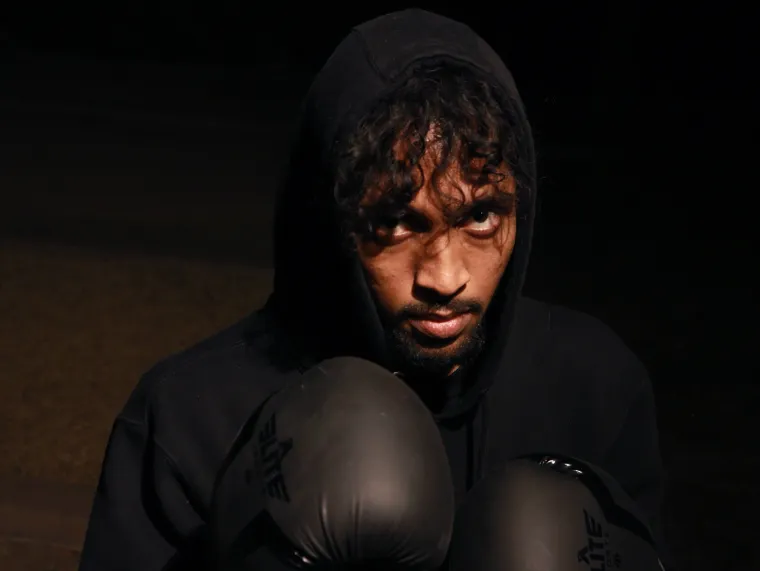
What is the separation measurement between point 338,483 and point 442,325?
234 millimetres

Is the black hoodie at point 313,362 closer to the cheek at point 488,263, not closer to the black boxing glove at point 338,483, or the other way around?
the cheek at point 488,263

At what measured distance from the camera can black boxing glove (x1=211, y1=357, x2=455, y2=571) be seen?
2.99ft

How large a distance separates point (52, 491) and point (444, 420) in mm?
1331

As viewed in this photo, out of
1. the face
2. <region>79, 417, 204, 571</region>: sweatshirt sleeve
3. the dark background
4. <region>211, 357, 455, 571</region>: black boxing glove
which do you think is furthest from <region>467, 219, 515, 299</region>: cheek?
the dark background

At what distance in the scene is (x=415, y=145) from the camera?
1.05m

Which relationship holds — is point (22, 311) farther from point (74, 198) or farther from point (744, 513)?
point (744, 513)

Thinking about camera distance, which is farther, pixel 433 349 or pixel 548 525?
pixel 433 349

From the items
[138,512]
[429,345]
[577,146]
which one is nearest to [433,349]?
[429,345]

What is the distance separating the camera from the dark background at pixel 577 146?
276 cm

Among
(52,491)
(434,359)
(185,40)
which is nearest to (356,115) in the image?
(434,359)

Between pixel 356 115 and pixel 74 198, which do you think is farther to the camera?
pixel 74 198

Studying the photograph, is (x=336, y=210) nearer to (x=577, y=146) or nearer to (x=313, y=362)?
(x=313, y=362)

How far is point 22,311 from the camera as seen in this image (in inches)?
115

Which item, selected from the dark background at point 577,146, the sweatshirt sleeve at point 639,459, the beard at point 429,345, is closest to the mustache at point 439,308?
the beard at point 429,345
